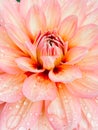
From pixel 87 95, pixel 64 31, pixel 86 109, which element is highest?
pixel 64 31

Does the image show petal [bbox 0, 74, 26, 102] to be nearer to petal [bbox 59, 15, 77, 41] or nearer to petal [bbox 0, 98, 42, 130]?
petal [bbox 0, 98, 42, 130]

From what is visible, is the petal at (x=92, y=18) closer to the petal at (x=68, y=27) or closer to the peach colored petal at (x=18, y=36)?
the petal at (x=68, y=27)

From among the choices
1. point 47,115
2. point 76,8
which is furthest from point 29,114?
point 76,8

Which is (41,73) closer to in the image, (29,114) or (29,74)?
(29,74)

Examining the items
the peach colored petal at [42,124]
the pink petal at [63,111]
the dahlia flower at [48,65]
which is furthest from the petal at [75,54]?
the peach colored petal at [42,124]

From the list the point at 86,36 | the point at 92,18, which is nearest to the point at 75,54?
the point at 86,36
